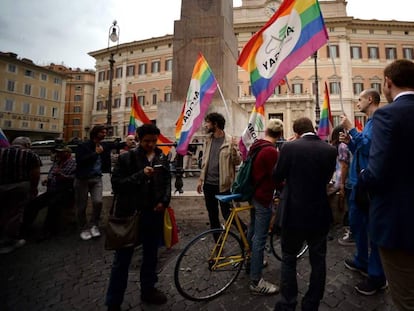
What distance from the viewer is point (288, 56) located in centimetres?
293

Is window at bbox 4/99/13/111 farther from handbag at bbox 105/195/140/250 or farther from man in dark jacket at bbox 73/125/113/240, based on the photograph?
handbag at bbox 105/195/140/250

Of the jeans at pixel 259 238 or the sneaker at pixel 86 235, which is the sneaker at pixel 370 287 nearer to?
the jeans at pixel 259 238

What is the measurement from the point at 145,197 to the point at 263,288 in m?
1.51

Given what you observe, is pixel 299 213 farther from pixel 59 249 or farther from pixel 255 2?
pixel 255 2

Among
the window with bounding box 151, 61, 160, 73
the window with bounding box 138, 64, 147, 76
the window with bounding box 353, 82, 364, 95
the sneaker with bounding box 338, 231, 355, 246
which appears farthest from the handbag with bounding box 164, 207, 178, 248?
the window with bounding box 138, 64, 147, 76

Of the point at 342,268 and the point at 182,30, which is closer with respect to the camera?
the point at 342,268

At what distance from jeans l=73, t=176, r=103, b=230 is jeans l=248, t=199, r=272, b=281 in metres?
2.74

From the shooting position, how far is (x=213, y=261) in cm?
256

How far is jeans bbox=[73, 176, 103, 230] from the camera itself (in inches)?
152

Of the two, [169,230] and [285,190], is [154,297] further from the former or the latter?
[285,190]

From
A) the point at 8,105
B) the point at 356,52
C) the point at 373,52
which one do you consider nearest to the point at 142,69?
the point at 8,105

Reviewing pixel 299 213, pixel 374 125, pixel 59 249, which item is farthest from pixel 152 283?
pixel 374 125

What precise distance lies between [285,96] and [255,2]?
61.2ft

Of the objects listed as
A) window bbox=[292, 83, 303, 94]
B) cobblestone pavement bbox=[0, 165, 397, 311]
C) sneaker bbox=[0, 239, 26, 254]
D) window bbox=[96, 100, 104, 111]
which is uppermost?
window bbox=[96, 100, 104, 111]
